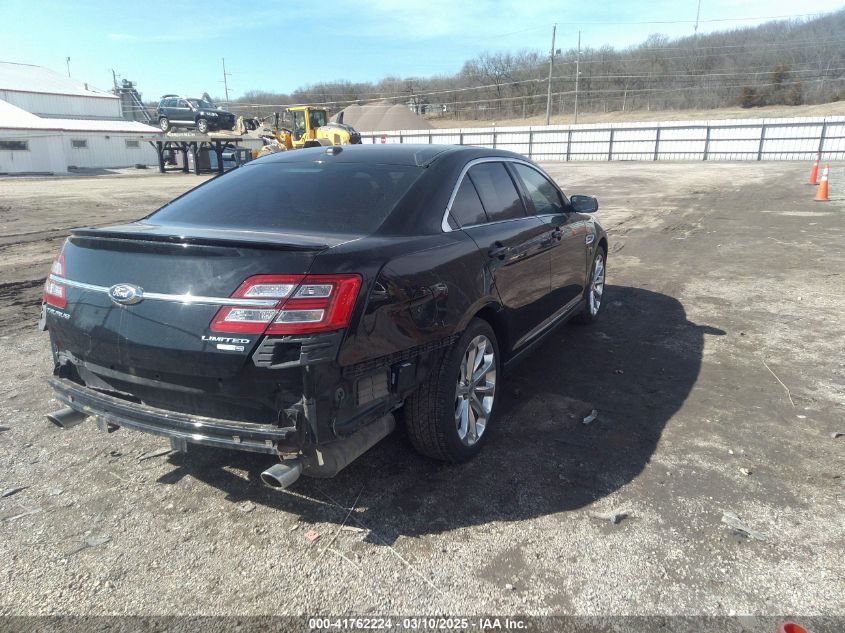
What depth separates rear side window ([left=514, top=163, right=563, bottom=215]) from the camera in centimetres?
A: 456

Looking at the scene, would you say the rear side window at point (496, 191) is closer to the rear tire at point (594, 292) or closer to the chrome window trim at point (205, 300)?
the rear tire at point (594, 292)

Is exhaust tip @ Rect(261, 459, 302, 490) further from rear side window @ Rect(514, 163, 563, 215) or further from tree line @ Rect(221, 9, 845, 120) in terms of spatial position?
tree line @ Rect(221, 9, 845, 120)

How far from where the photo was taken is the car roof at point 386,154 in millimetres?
3668

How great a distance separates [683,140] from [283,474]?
4087cm

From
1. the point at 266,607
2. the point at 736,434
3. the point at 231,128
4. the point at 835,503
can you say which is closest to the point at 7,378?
the point at 266,607

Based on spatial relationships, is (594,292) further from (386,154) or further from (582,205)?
(386,154)

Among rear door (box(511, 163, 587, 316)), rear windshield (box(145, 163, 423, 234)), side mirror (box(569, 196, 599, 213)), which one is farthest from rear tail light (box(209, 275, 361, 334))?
side mirror (box(569, 196, 599, 213))

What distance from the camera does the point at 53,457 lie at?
11.4ft

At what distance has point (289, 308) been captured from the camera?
2.42m

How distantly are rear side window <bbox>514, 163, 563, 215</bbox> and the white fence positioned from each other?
88.5ft

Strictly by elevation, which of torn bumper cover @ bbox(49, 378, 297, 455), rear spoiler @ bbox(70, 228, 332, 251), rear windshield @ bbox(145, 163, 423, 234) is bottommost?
torn bumper cover @ bbox(49, 378, 297, 455)

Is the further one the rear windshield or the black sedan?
the rear windshield

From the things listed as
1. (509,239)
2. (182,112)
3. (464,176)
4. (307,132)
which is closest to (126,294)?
(464,176)

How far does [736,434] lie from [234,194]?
3495 mm
